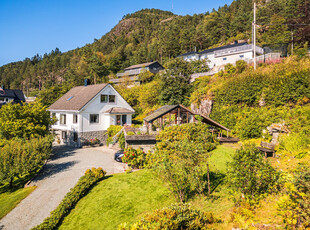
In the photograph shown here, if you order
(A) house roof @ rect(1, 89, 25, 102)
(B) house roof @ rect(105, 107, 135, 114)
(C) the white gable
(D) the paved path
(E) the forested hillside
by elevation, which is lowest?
(D) the paved path

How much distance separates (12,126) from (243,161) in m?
21.9

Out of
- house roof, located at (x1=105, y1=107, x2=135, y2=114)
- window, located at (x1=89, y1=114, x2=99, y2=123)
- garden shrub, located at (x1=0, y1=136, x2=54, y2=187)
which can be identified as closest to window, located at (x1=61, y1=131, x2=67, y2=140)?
window, located at (x1=89, y1=114, x2=99, y2=123)

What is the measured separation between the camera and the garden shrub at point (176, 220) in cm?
525

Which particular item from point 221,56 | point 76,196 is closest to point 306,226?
point 76,196

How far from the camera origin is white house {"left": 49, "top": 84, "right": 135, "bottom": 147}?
26688mm

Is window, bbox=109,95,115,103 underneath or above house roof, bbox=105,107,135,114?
above

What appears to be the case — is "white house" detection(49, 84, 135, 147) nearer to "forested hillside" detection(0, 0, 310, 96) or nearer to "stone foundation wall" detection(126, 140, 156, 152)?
"stone foundation wall" detection(126, 140, 156, 152)

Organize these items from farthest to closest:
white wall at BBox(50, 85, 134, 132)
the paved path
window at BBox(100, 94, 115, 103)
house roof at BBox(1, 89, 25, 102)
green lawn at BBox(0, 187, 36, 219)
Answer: house roof at BBox(1, 89, 25, 102) < window at BBox(100, 94, 115, 103) < white wall at BBox(50, 85, 134, 132) < green lawn at BBox(0, 187, 36, 219) < the paved path

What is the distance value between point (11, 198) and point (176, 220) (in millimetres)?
13353

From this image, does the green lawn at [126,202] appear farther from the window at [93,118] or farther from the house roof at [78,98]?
the house roof at [78,98]

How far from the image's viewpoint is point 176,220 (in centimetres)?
548

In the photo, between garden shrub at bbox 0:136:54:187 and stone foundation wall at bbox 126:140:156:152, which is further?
stone foundation wall at bbox 126:140:156:152

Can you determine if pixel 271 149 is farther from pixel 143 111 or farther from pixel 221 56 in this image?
pixel 221 56

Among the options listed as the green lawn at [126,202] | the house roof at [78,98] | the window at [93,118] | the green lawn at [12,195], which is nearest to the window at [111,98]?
the house roof at [78,98]
